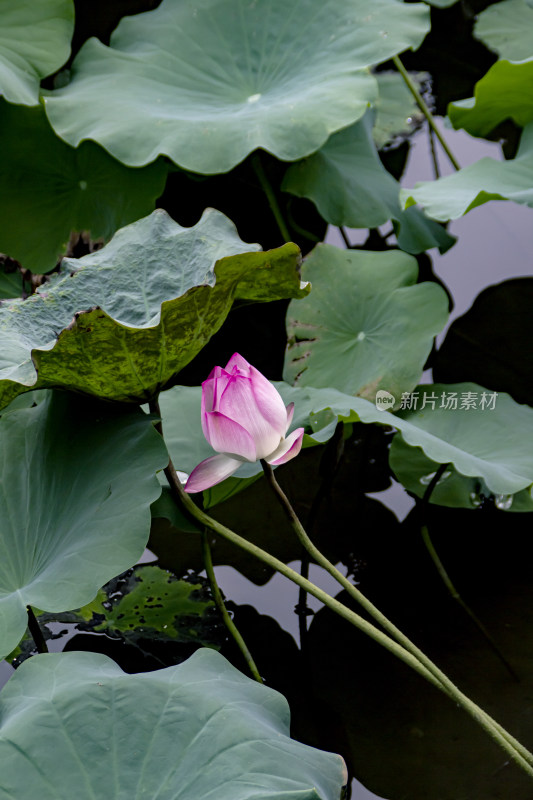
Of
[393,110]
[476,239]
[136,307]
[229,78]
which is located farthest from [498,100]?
[136,307]

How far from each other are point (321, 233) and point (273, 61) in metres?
0.56

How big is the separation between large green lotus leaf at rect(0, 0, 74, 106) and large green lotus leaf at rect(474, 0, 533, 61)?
5.08 ft

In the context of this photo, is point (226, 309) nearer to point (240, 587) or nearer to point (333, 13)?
point (240, 587)

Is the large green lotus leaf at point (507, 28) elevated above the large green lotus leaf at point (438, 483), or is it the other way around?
the large green lotus leaf at point (507, 28)

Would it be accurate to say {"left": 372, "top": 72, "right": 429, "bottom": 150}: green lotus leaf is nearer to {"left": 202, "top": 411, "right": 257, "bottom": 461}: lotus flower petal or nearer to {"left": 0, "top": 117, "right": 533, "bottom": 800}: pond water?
{"left": 0, "top": 117, "right": 533, "bottom": 800}: pond water

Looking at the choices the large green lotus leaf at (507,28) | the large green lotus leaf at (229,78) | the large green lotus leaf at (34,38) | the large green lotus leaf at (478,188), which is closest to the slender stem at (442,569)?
the large green lotus leaf at (478,188)

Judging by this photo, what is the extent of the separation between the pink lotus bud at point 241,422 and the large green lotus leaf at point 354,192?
42.9 inches

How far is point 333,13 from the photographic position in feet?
6.84

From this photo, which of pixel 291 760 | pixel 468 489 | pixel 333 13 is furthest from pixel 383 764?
pixel 333 13

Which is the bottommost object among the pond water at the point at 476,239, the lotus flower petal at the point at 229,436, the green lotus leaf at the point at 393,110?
the pond water at the point at 476,239

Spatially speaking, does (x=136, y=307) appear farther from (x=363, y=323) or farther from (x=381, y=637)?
(x=363, y=323)

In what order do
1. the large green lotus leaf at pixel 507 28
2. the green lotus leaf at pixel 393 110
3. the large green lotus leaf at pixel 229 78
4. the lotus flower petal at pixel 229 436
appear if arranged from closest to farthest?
the lotus flower petal at pixel 229 436 → the large green lotus leaf at pixel 229 78 → the green lotus leaf at pixel 393 110 → the large green lotus leaf at pixel 507 28

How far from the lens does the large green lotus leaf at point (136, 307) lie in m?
1.02

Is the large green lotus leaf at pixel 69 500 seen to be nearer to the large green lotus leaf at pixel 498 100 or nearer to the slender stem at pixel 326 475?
the slender stem at pixel 326 475
